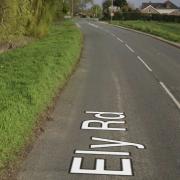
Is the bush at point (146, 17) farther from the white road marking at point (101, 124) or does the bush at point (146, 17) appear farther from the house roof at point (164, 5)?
the white road marking at point (101, 124)

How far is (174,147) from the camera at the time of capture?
31.3 feet

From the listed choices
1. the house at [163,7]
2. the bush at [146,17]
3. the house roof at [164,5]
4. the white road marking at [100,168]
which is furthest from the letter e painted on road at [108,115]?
the house roof at [164,5]

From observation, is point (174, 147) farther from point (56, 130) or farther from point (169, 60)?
point (169, 60)

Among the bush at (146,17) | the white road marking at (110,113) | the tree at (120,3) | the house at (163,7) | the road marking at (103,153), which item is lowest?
the house at (163,7)

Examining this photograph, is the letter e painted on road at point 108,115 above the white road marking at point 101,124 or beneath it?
beneath

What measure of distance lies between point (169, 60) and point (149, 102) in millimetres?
12854

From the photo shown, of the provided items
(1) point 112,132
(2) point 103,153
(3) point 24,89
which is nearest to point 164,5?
(3) point 24,89

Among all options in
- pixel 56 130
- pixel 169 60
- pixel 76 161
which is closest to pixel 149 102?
pixel 56 130

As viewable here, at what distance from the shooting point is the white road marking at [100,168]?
7.93m

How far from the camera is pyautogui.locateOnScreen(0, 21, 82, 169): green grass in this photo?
346 inches

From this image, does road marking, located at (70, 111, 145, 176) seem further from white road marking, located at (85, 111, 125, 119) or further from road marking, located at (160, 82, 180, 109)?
road marking, located at (160, 82, 180, 109)

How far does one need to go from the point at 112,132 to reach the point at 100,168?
2444 mm

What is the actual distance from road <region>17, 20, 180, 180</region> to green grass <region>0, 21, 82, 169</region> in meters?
0.35

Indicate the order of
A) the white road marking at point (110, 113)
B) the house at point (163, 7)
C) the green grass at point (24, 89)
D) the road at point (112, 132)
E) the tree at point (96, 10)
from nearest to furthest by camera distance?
the road at point (112, 132)
the green grass at point (24, 89)
the white road marking at point (110, 113)
the tree at point (96, 10)
the house at point (163, 7)
